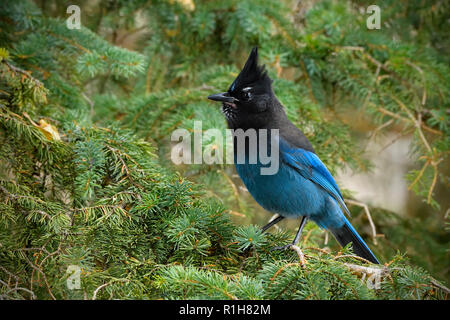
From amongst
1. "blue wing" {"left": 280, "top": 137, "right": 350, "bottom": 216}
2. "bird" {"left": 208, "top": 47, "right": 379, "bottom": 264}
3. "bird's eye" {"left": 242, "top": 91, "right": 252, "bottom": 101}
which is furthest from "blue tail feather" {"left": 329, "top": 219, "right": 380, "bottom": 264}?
"bird's eye" {"left": 242, "top": 91, "right": 252, "bottom": 101}

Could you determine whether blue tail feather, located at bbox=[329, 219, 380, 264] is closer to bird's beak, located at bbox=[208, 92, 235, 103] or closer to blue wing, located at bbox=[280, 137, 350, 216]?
blue wing, located at bbox=[280, 137, 350, 216]

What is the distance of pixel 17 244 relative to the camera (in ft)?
5.92

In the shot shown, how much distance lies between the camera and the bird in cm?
253

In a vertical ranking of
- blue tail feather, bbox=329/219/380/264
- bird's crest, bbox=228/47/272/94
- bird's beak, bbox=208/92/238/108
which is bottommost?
blue tail feather, bbox=329/219/380/264

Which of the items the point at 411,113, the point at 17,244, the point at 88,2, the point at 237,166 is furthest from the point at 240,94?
the point at 88,2

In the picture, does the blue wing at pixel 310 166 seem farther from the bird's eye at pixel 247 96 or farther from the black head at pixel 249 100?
the bird's eye at pixel 247 96

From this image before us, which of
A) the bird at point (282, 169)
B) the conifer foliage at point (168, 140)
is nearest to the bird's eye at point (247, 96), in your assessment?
the bird at point (282, 169)

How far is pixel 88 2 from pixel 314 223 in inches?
102

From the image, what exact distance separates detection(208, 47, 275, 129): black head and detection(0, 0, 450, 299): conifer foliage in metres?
0.14

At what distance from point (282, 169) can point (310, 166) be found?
23 centimetres

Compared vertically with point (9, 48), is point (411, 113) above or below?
below

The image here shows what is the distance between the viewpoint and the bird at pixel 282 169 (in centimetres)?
253

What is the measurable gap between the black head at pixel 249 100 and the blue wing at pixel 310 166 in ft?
0.72
